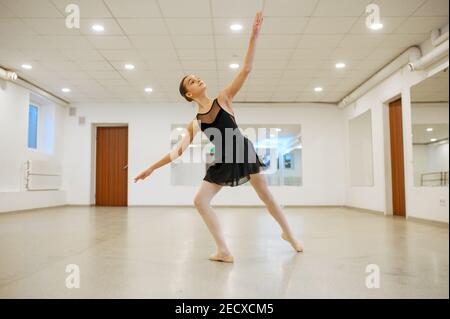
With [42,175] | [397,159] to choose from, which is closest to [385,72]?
[397,159]

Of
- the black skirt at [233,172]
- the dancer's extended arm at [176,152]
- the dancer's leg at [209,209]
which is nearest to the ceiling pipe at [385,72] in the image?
the black skirt at [233,172]

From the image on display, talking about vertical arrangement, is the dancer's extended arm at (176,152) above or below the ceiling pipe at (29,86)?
below

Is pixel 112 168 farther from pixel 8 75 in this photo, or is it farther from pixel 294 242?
pixel 294 242

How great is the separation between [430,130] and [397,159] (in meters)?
1.48

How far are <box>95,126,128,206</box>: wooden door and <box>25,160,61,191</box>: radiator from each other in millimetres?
1060

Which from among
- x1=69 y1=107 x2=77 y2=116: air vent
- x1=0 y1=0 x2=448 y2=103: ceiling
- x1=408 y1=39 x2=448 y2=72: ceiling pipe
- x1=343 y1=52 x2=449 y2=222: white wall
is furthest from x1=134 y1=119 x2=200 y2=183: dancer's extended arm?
x1=69 y1=107 x2=77 y2=116: air vent

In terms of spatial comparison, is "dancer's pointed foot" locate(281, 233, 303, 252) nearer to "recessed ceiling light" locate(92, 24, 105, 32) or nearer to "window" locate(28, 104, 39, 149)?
"recessed ceiling light" locate(92, 24, 105, 32)

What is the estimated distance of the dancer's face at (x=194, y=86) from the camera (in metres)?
2.23

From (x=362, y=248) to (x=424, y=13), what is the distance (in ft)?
10.8

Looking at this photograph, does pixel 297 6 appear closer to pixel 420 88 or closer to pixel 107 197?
pixel 420 88

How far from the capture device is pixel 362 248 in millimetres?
2867

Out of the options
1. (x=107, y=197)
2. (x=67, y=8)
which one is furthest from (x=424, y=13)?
(x=107, y=197)

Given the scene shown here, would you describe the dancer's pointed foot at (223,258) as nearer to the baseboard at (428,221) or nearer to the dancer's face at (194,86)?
the dancer's face at (194,86)

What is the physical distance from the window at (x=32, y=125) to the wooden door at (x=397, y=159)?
8199 millimetres
